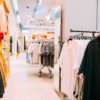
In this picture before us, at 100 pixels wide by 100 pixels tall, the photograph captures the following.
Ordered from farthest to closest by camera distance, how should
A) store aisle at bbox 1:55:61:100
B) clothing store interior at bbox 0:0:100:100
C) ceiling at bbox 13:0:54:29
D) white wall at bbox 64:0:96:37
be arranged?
ceiling at bbox 13:0:54:29
store aisle at bbox 1:55:61:100
white wall at bbox 64:0:96:37
clothing store interior at bbox 0:0:100:100

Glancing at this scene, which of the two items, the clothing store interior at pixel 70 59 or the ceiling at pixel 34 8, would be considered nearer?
the clothing store interior at pixel 70 59

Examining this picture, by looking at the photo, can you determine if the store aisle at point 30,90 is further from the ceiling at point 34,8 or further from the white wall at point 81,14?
the ceiling at point 34,8

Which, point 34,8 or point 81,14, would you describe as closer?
point 81,14

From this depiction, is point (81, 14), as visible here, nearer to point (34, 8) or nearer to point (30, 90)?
point (30, 90)

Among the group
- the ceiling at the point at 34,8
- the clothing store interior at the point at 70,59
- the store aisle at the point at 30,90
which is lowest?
the store aisle at the point at 30,90

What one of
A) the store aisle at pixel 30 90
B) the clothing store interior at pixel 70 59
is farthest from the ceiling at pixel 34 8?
the store aisle at pixel 30 90

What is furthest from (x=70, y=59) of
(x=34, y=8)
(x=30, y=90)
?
(x=34, y=8)

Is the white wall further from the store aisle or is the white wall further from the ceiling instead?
the ceiling

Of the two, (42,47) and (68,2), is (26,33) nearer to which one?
(42,47)

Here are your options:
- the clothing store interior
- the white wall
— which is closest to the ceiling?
the clothing store interior

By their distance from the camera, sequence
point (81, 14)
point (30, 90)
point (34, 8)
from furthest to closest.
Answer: point (34, 8) < point (30, 90) < point (81, 14)

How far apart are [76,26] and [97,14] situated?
1.84 ft

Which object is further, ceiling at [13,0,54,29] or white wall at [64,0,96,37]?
ceiling at [13,0,54,29]

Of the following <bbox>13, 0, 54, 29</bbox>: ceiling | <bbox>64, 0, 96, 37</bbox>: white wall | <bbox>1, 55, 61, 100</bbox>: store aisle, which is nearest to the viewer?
<bbox>64, 0, 96, 37</bbox>: white wall
